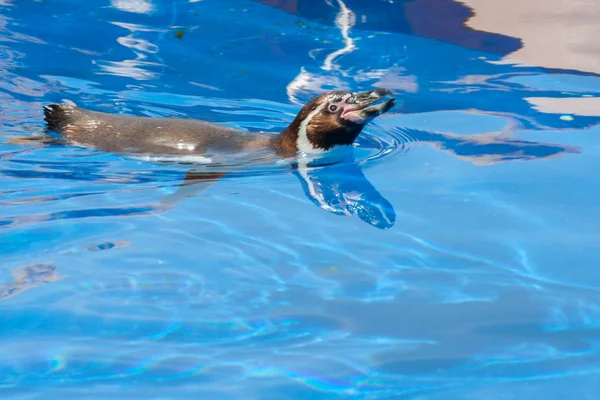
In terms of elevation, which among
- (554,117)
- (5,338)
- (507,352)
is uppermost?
(554,117)

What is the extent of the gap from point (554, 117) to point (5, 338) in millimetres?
4541

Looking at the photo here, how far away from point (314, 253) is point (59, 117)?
266 cm

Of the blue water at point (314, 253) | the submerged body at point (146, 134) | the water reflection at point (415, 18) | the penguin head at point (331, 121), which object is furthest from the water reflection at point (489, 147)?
the water reflection at point (415, 18)

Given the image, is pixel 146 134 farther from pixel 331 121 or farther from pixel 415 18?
pixel 415 18

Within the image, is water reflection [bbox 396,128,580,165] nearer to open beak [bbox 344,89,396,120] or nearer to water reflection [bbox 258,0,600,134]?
water reflection [bbox 258,0,600,134]

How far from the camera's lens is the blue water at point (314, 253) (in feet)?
10.4

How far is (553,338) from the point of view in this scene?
3.45 m

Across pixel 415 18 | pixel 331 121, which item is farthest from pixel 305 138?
pixel 415 18

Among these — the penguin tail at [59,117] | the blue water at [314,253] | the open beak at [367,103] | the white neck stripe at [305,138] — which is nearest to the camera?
the blue water at [314,253]

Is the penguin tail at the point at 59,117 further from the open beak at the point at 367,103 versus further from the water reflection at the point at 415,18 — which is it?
the water reflection at the point at 415,18

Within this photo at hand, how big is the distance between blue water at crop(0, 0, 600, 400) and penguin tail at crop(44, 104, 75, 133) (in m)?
0.19

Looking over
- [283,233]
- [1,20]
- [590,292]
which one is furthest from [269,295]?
[1,20]

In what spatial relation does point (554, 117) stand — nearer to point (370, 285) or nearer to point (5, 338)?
point (370, 285)

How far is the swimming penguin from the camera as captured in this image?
5676mm
